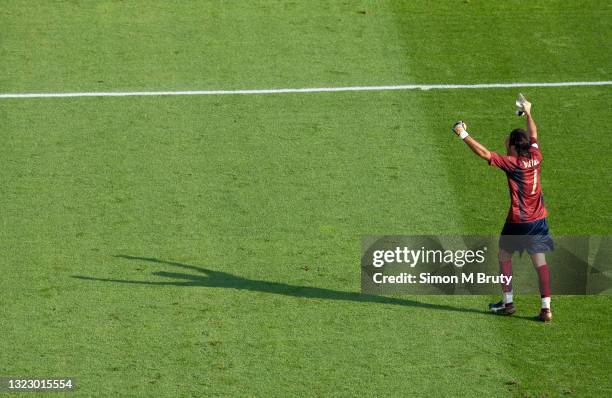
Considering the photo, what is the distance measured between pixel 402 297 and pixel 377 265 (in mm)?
558

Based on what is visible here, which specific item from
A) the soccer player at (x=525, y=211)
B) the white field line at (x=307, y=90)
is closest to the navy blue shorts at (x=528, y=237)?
the soccer player at (x=525, y=211)

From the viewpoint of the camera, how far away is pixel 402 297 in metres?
11.7

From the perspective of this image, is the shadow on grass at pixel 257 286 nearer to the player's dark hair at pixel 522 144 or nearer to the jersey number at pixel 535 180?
the jersey number at pixel 535 180

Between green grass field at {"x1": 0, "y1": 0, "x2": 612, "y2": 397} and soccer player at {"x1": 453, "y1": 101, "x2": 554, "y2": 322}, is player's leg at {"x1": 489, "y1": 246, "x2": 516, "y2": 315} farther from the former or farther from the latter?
green grass field at {"x1": 0, "y1": 0, "x2": 612, "y2": 397}

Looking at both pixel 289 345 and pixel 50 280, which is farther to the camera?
pixel 50 280

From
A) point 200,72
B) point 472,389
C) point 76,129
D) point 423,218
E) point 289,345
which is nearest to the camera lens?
point 472,389

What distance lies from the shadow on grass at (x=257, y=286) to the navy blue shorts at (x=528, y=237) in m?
0.77

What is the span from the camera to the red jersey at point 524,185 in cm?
1097

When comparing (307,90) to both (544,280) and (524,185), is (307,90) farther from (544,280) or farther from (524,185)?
(544,280)

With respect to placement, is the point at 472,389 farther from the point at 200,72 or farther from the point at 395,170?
the point at 200,72

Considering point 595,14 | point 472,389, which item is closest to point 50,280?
point 472,389

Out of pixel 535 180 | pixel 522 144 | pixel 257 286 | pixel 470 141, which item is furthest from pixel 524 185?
pixel 257 286

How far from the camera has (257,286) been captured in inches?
466

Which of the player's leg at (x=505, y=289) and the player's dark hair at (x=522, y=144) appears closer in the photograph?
the player's dark hair at (x=522, y=144)
